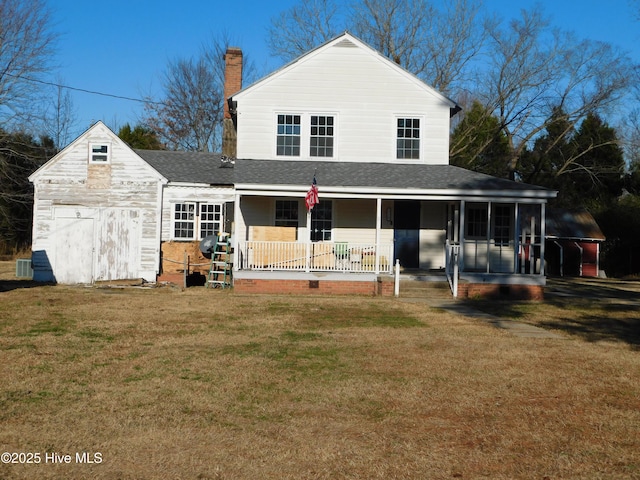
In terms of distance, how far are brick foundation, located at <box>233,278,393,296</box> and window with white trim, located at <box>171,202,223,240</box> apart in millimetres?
3657

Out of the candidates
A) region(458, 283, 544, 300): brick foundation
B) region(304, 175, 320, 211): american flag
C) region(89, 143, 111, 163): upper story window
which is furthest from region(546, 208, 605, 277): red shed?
region(89, 143, 111, 163): upper story window

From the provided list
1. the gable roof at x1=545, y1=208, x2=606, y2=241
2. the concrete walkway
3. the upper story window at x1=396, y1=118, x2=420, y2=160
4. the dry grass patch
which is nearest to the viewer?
the dry grass patch

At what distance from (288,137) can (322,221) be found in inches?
119

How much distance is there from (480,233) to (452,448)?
17394mm

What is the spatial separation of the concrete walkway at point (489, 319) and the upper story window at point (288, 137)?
6.80 meters

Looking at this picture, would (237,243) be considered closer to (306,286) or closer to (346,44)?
(306,286)

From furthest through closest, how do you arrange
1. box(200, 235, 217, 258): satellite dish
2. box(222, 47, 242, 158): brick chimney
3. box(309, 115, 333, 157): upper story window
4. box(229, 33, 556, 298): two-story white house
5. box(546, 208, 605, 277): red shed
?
box(546, 208, 605, 277): red shed
box(222, 47, 242, 158): brick chimney
box(309, 115, 333, 157): upper story window
box(200, 235, 217, 258): satellite dish
box(229, 33, 556, 298): two-story white house

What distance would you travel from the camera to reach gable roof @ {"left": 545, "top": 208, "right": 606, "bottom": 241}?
3806 centimetres

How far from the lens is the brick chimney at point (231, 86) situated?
2642cm

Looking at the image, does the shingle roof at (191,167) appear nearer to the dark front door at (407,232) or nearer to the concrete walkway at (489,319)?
the dark front door at (407,232)

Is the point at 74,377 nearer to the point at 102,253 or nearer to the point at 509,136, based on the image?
the point at 102,253

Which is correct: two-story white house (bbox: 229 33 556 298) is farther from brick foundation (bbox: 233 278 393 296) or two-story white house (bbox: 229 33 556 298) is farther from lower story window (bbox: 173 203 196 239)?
lower story window (bbox: 173 203 196 239)

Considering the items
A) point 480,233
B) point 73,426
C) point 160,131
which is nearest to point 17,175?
point 160,131

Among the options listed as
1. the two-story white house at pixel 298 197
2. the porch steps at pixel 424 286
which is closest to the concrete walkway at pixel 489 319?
the porch steps at pixel 424 286
